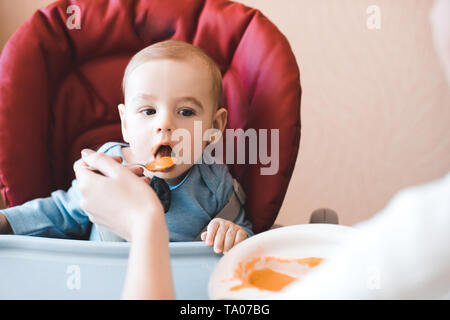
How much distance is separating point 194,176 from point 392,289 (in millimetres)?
590

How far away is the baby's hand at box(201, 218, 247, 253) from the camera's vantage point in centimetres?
70

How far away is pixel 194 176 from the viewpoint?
88cm

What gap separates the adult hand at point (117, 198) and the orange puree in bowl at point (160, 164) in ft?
0.50

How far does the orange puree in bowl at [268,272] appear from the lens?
24.1 inches

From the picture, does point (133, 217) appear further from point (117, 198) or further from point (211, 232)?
point (211, 232)

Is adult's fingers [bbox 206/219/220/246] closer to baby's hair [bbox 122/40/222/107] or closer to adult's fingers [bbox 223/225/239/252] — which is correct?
adult's fingers [bbox 223/225/239/252]

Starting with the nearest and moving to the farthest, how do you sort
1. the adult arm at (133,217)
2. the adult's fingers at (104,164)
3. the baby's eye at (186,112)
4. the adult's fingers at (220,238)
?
1. the adult arm at (133,217)
2. the adult's fingers at (104,164)
3. the adult's fingers at (220,238)
4. the baby's eye at (186,112)

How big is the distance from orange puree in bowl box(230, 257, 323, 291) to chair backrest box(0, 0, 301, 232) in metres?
0.23

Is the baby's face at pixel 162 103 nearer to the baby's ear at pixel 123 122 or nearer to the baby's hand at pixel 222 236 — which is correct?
the baby's ear at pixel 123 122

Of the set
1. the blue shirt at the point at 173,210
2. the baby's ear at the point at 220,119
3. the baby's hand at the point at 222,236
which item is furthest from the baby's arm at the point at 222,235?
the baby's ear at the point at 220,119

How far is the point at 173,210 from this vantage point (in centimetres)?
85

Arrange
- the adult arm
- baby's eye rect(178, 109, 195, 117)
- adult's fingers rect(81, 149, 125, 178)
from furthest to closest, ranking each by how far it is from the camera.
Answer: baby's eye rect(178, 109, 195, 117) < adult's fingers rect(81, 149, 125, 178) < the adult arm

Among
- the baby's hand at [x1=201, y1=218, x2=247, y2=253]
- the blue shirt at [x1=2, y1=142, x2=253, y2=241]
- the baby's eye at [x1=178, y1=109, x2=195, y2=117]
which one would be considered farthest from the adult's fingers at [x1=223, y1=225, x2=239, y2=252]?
the baby's eye at [x1=178, y1=109, x2=195, y2=117]

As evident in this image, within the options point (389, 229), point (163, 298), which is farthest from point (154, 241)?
point (389, 229)
